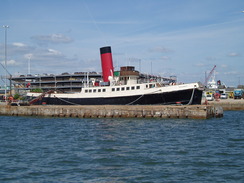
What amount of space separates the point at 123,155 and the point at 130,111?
1948 cm

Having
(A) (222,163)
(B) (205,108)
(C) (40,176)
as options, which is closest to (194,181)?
(A) (222,163)

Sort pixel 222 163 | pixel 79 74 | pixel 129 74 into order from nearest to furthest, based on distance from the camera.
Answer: pixel 222 163 → pixel 129 74 → pixel 79 74

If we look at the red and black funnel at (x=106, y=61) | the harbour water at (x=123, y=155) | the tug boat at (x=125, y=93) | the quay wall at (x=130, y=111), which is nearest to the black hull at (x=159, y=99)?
the tug boat at (x=125, y=93)

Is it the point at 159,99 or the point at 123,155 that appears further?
the point at 159,99

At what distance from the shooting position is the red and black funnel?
Result: 50.1 m

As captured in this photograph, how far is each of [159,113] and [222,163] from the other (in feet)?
65.3

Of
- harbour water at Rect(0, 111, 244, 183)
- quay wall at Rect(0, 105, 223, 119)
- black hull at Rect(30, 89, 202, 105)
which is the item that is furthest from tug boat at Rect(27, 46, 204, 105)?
harbour water at Rect(0, 111, 244, 183)

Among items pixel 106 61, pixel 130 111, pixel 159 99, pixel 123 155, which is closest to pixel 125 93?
pixel 159 99

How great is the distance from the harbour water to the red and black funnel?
22.5 m

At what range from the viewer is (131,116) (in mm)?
37656

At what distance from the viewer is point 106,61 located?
50.5 m

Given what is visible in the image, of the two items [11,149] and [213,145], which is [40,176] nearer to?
[11,149]

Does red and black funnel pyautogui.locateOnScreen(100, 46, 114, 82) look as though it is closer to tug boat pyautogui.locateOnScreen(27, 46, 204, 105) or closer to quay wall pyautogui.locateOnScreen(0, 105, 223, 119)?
tug boat pyautogui.locateOnScreen(27, 46, 204, 105)

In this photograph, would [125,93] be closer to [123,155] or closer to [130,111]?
[130,111]
